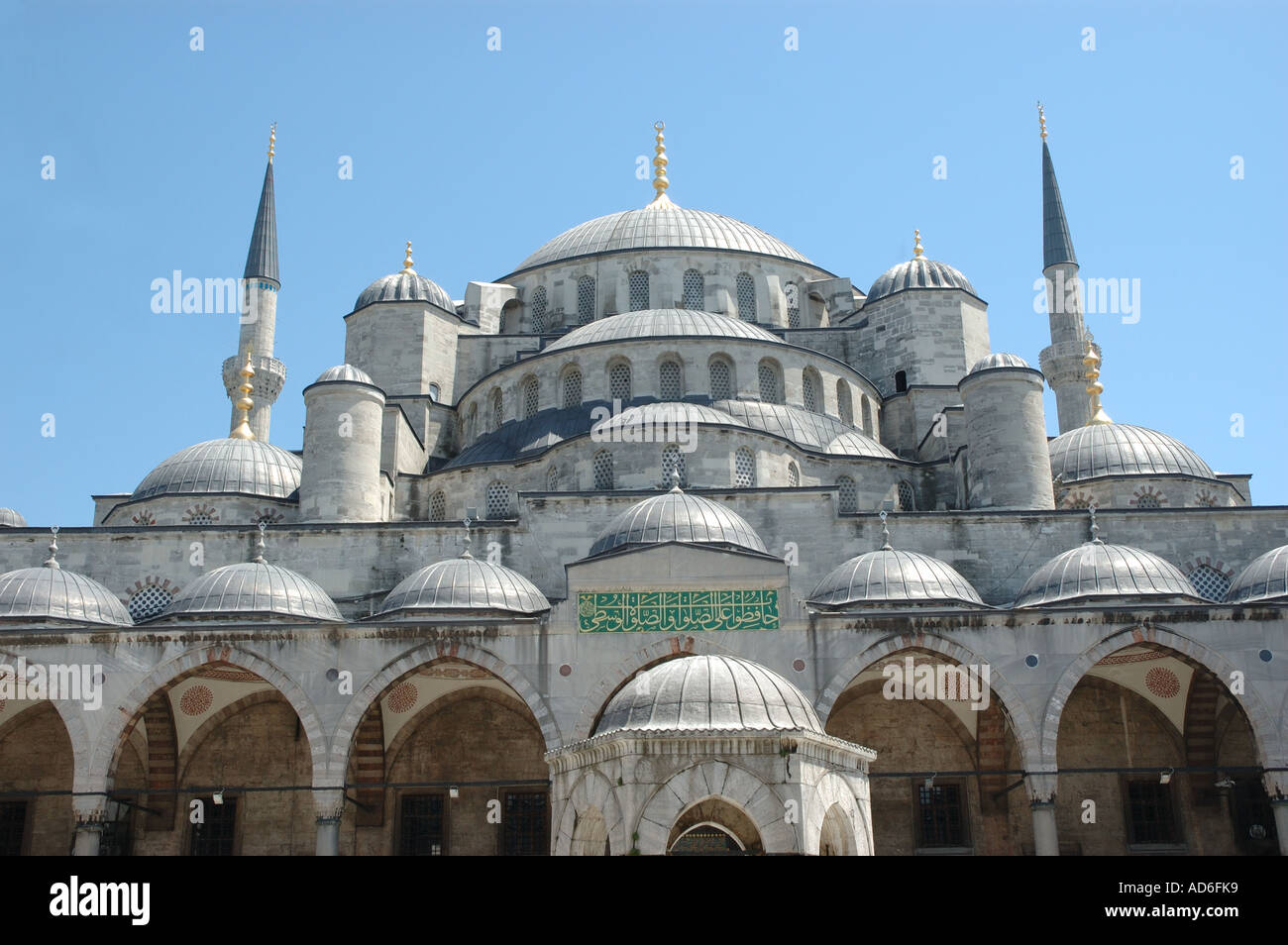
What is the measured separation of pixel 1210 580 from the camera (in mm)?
22375

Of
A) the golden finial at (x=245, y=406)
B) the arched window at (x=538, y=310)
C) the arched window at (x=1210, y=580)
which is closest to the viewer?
the arched window at (x=1210, y=580)

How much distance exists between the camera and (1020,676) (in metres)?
18.4

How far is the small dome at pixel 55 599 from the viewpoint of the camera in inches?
761

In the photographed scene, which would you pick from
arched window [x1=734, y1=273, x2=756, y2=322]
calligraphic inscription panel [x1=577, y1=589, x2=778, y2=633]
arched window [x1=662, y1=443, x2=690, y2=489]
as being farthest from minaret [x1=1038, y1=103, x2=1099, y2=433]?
calligraphic inscription panel [x1=577, y1=589, x2=778, y2=633]

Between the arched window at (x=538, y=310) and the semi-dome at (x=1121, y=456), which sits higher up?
the arched window at (x=538, y=310)

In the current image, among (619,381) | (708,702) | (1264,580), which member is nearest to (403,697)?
(619,381)

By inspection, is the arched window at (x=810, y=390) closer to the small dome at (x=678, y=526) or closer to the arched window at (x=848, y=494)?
the arched window at (x=848, y=494)

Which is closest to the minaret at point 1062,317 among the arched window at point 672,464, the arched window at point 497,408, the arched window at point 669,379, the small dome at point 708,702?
the arched window at point 669,379

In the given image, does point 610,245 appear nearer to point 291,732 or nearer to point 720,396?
point 720,396

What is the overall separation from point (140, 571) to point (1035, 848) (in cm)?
1412

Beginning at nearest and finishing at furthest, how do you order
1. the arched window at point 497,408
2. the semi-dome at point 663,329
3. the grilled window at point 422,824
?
the grilled window at point 422,824
the semi-dome at point 663,329
the arched window at point 497,408

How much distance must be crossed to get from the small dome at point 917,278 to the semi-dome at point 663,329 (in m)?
4.38
